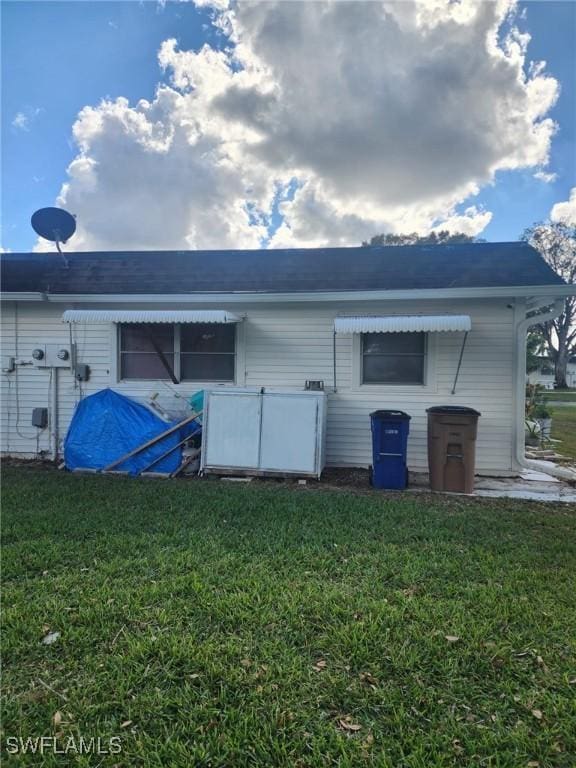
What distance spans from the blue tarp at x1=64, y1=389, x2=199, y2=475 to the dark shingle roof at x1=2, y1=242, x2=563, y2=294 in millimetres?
2060

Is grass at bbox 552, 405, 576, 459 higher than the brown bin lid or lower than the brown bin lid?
lower

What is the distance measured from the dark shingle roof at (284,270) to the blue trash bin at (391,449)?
84.5 inches

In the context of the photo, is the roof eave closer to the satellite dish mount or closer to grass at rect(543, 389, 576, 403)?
the satellite dish mount

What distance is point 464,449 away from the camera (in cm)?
523

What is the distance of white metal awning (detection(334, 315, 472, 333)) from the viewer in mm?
5402

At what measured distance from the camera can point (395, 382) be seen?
20.9 feet

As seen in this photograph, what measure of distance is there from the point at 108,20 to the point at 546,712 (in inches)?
416

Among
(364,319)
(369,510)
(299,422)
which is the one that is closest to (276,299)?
(364,319)

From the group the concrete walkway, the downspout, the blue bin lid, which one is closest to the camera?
the concrete walkway

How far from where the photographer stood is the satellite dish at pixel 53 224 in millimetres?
7680

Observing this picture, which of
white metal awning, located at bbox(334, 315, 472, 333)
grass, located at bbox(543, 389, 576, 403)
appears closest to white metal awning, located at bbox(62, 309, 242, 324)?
white metal awning, located at bbox(334, 315, 472, 333)

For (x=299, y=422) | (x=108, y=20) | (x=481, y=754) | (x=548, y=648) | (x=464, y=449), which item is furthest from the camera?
(x=108, y=20)

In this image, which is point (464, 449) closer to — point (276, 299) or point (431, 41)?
point (276, 299)

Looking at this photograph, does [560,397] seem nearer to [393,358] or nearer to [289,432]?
[393,358]
